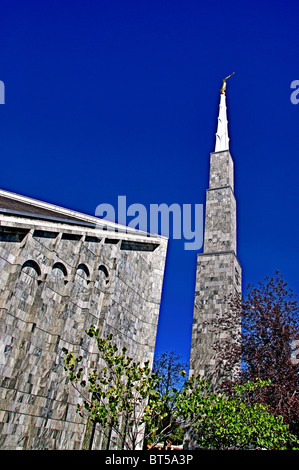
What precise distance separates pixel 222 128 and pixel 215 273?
14.9 metres

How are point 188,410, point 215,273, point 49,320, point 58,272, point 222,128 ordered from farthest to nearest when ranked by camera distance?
point 222,128, point 215,273, point 58,272, point 49,320, point 188,410

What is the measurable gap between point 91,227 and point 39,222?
318 cm

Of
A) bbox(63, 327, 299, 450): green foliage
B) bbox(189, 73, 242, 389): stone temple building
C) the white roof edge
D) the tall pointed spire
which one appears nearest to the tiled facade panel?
bbox(63, 327, 299, 450): green foliage

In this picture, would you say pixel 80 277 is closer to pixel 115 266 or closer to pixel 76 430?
pixel 115 266

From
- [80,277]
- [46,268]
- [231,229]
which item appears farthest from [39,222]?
[231,229]

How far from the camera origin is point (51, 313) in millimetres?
12250

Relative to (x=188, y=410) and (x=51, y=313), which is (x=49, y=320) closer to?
(x=51, y=313)

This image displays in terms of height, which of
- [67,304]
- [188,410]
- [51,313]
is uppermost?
[67,304]

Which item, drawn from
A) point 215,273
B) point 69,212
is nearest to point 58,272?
point 69,212

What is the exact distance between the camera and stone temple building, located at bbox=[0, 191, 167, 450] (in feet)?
33.9

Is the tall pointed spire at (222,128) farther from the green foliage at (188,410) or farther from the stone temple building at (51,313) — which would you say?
the green foliage at (188,410)

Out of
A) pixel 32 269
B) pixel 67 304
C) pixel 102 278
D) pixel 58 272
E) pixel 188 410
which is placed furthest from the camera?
pixel 102 278
